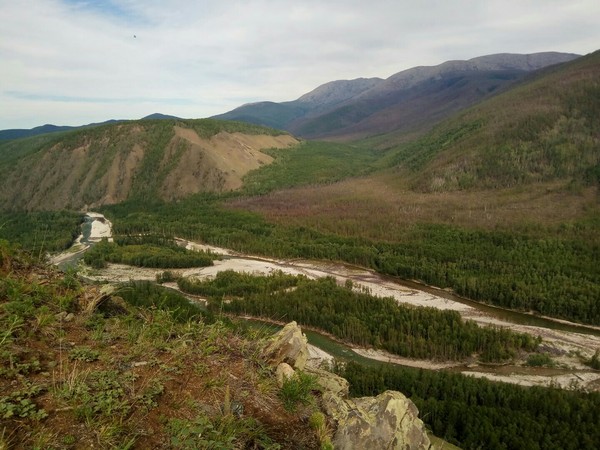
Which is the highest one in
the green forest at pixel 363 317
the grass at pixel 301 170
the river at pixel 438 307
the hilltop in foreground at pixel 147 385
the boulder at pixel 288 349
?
the hilltop in foreground at pixel 147 385

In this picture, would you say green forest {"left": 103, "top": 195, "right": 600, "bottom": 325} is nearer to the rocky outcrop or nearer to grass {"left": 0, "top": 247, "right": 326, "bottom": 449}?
the rocky outcrop

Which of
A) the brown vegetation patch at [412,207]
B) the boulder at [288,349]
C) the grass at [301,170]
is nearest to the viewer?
the boulder at [288,349]

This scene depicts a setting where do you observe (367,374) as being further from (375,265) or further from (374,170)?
(374,170)

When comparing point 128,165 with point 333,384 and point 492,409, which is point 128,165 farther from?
point 333,384

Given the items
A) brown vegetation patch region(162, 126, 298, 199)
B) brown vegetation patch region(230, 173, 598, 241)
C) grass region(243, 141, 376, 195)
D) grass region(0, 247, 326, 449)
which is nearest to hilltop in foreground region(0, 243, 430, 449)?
grass region(0, 247, 326, 449)

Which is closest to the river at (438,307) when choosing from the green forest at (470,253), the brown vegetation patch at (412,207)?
the green forest at (470,253)

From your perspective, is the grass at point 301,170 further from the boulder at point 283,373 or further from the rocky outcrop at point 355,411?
the boulder at point 283,373
